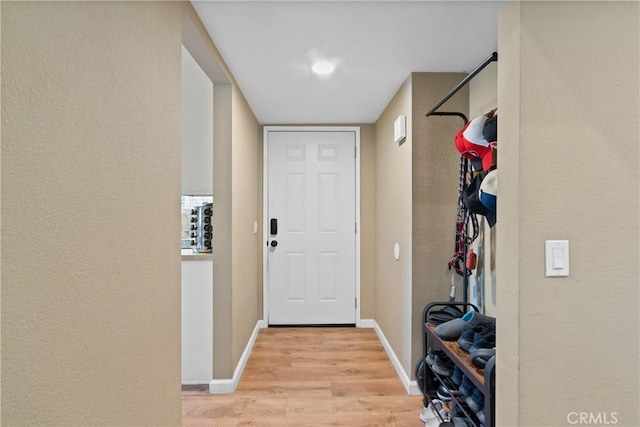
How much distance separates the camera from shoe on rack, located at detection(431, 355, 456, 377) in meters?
1.81

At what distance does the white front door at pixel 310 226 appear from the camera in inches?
144

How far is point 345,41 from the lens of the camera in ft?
6.11

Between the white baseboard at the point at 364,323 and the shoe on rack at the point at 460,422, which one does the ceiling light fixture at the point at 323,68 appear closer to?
the shoe on rack at the point at 460,422

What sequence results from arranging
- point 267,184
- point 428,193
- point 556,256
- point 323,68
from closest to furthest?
point 556,256 → point 323,68 → point 428,193 → point 267,184

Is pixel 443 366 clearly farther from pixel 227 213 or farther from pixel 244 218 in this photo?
pixel 244 218

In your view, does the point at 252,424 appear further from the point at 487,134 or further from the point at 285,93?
the point at 285,93

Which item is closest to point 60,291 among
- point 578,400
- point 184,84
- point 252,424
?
point 578,400

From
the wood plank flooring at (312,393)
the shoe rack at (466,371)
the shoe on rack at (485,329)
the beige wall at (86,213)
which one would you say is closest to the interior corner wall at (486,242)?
the shoe rack at (466,371)

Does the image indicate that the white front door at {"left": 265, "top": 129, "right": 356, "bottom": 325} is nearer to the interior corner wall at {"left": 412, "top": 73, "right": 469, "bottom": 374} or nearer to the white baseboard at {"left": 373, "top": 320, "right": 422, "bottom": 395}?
the white baseboard at {"left": 373, "top": 320, "right": 422, "bottom": 395}

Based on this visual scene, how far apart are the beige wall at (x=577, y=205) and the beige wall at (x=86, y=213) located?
4.02ft

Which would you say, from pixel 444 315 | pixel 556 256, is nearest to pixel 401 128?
pixel 444 315

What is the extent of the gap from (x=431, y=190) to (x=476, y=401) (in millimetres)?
1300

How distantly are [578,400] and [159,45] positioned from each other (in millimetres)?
1887

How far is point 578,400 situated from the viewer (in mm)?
1095
